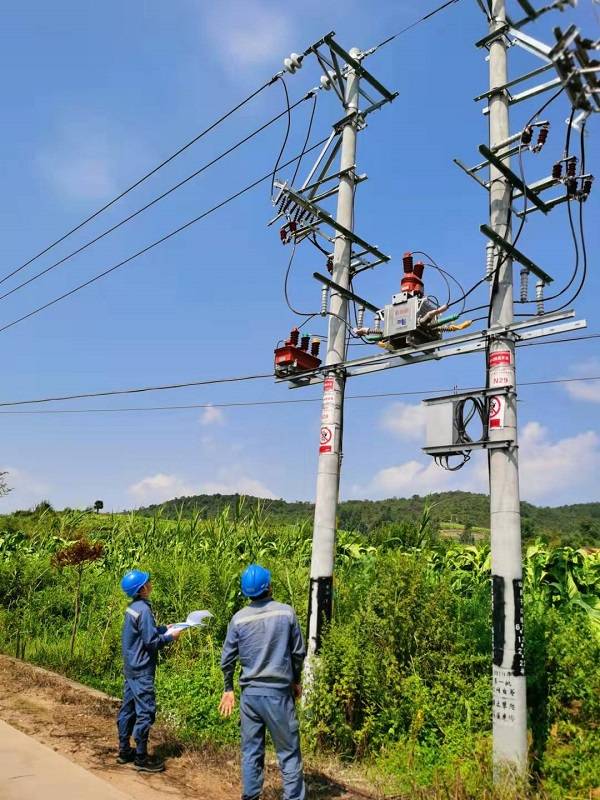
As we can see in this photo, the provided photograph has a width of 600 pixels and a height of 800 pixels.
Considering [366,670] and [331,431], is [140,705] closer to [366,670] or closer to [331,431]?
[366,670]

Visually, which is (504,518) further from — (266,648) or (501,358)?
(266,648)

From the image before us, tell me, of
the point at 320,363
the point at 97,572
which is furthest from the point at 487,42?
the point at 97,572

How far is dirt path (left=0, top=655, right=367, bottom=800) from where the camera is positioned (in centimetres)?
606

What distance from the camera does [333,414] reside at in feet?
28.3

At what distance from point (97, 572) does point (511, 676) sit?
15410mm

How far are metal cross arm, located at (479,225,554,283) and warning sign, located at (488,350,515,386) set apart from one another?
1082mm

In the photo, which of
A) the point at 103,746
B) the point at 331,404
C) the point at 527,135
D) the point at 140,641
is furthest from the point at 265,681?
the point at 527,135

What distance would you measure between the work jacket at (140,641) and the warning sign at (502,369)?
438cm

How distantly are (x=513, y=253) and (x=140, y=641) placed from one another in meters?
5.75

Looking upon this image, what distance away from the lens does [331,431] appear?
8.60 meters

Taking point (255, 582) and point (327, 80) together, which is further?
point (327, 80)

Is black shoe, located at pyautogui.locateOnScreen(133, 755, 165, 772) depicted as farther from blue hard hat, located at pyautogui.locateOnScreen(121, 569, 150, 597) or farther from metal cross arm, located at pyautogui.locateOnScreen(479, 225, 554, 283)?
metal cross arm, located at pyautogui.locateOnScreen(479, 225, 554, 283)

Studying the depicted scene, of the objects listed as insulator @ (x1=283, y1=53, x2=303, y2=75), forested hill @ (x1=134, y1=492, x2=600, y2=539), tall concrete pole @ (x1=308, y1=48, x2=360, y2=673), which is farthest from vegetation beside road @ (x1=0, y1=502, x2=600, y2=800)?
forested hill @ (x1=134, y1=492, x2=600, y2=539)

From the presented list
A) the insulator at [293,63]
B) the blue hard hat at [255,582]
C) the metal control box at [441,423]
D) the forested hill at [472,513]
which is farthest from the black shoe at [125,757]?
the forested hill at [472,513]
